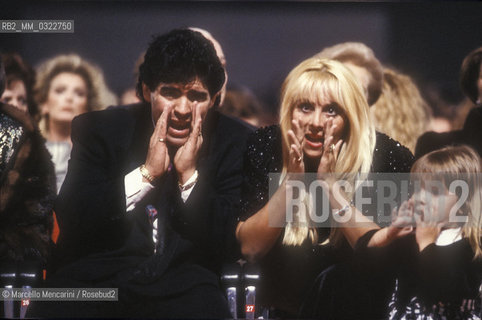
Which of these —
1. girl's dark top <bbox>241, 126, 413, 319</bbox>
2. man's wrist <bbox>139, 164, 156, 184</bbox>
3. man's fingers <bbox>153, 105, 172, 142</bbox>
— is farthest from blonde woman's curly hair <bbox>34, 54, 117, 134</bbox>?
girl's dark top <bbox>241, 126, 413, 319</bbox>

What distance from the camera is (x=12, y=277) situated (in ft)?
8.55

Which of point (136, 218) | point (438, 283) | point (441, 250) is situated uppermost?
point (136, 218)

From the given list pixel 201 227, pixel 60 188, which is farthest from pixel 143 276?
pixel 60 188

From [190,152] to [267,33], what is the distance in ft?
2.40

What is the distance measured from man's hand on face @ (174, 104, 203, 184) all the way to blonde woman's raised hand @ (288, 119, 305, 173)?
45 centimetres

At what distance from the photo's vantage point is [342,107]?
8.74 feet

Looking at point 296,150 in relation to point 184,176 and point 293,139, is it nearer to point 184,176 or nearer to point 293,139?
point 293,139

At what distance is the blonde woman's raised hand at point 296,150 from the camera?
266 cm

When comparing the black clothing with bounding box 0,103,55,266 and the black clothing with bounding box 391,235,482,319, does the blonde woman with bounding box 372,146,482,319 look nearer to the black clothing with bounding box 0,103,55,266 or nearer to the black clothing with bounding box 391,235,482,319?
the black clothing with bounding box 391,235,482,319

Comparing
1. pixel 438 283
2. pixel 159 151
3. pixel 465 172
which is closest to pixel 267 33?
pixel 159 151

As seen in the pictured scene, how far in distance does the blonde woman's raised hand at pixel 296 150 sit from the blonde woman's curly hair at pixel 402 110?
412mm

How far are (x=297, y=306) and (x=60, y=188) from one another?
52.2 inches

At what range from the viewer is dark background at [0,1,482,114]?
2.75m

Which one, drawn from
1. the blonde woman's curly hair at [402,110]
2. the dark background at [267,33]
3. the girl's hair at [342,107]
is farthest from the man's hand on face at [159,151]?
the blonde woman's curly hair at [402,110]
